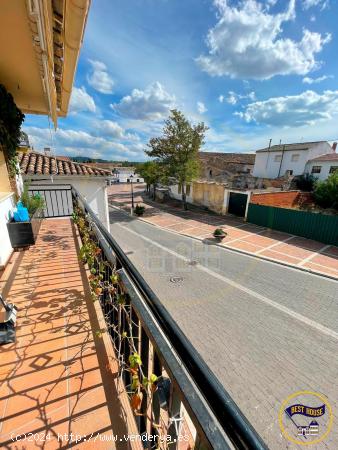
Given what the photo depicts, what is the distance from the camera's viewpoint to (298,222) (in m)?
13.1

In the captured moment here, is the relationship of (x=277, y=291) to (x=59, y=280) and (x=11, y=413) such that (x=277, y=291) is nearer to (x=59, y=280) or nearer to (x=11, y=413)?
(x=59, y=280)

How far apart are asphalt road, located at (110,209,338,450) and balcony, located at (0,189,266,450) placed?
6.96 feet

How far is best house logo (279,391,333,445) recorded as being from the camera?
10.7ft

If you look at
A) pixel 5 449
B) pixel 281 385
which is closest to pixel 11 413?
pixel 5 449

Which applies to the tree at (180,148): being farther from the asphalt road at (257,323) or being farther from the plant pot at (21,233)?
the plant pot at (21,233)

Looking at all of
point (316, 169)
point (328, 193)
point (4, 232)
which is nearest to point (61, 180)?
point (4, 232)

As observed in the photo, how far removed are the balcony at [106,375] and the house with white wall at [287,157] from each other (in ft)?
105

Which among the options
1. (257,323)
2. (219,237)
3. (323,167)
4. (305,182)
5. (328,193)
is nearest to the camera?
→ (257,323)

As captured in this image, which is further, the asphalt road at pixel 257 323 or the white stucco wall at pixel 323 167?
the white stucco wall at pixel 323 167

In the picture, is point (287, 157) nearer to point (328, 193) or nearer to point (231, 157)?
point (231, 157)

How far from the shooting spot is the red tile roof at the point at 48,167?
847 centimetres

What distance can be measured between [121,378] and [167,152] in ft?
61.9

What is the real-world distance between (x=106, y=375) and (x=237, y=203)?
16877 millimetres

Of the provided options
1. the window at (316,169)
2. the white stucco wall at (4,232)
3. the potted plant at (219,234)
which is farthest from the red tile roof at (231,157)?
the white stucco wall at (4,232)
